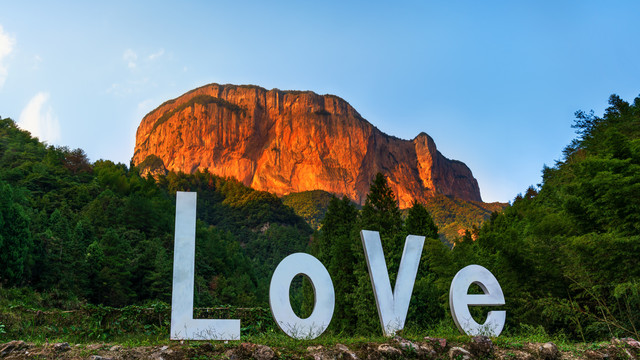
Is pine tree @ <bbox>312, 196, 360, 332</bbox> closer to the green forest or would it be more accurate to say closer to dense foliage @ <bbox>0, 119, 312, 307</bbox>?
the green forest

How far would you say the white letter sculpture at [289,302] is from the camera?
9.27 meters

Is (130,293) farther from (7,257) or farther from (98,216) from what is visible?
(98,216)

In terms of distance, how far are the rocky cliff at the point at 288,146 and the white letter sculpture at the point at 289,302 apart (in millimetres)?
125794

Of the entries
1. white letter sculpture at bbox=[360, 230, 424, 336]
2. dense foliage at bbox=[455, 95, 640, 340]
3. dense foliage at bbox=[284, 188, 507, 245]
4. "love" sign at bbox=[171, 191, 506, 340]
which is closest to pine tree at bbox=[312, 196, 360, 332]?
dense foliage at bbox=[455, 95, 640, 340]

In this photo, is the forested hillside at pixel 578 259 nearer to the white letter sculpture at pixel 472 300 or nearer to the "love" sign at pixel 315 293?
the white letter sculpture at pixel 472 300

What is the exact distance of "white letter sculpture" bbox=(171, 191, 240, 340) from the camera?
28.9 ft

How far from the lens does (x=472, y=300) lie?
1095 cm

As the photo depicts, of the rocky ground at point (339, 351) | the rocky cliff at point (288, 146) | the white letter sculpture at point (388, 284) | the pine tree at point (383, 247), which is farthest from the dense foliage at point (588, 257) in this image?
the rocky cliff at point (288, 146)

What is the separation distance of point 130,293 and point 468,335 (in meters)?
27.2

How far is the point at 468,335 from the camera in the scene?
1027 centimetres

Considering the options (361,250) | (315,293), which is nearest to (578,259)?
(315,293)

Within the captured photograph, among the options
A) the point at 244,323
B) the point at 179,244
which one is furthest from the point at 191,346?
the point at 244,323

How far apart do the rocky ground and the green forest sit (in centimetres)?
106

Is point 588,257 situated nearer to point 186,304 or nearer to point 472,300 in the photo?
point 472,300
